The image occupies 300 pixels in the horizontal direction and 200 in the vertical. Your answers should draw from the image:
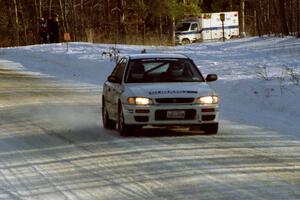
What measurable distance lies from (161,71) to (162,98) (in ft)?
3.97

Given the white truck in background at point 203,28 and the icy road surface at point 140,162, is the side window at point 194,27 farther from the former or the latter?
the icy road surface at point 140,162

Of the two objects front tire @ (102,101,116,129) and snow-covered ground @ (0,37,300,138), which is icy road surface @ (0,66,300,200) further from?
snow-covered ground @ (0,37,300,138)

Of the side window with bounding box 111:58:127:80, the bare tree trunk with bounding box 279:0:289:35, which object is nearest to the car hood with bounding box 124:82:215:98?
the side window with bounding box 111:58:127:80

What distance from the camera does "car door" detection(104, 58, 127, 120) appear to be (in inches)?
529

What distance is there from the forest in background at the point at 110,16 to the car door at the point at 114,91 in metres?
39.1

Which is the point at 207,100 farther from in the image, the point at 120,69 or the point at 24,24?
the point at 24,24

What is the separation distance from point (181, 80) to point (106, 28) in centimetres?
5318

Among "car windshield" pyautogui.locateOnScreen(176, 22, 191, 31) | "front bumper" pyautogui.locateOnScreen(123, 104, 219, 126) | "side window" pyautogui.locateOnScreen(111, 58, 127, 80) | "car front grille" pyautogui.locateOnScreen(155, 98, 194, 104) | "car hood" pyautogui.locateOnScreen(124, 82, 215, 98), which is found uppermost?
"side window" pyautogui.locateOnScreen(111, 58, 127, 80)

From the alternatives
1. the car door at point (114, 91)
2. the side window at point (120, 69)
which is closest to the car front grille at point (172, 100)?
the car door at point (114, 91)

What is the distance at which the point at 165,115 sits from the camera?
12523 mm

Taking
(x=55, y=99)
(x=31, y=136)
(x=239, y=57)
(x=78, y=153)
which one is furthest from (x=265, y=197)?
(x=239, y=57)

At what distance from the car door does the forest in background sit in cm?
3906

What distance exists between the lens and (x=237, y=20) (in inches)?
2557

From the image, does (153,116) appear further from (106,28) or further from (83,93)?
Answer: (106,28)
